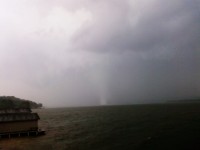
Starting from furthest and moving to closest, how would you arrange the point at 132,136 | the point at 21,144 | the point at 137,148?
the point at 132,136, the point at 21,144, the point at 137,148

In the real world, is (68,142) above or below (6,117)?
below

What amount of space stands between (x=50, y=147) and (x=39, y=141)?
829 centimetres

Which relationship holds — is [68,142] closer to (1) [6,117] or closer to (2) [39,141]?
(2) [39,141]

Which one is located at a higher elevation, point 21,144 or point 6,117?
point 6,117

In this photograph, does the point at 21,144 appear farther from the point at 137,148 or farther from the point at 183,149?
the point at 183,149

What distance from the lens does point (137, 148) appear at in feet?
175

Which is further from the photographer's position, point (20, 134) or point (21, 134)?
point (21, 134)

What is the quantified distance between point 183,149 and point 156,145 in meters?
6.59

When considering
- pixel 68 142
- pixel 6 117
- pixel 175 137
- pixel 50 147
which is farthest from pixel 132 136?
pixel 6 117

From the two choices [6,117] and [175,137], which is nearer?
[175,137]

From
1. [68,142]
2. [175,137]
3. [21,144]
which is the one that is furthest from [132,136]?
[21,144]

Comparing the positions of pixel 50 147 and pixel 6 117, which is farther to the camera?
pixel 6 117

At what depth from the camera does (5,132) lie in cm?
7200

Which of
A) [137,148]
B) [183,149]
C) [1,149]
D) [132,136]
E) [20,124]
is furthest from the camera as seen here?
[20,124]
